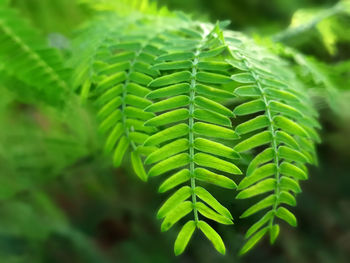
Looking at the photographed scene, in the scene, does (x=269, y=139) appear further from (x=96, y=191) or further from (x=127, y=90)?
(x=96, y=191)

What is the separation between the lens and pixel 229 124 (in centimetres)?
59

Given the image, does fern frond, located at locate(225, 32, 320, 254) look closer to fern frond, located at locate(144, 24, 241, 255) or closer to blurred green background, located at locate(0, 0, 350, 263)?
fern frond, located at locate(144, 24, 241, 255)

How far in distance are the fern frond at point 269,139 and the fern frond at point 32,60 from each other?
1.27 ft

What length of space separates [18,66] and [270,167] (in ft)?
1.93

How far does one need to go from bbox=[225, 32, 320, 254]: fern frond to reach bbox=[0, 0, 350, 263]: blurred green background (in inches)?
17.0

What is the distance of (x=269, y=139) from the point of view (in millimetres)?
610

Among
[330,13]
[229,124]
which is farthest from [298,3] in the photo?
[229,124]

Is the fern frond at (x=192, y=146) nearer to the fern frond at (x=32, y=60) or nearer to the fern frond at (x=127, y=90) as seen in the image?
the fern frond at (x=127, y=90)

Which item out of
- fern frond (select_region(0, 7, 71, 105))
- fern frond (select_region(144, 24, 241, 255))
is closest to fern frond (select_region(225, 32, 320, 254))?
fern frond (select_region(144, 24, 241, 255))

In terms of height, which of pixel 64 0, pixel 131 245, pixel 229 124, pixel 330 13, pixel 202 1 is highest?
pixel 202 1

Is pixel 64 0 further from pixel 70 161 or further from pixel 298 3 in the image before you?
pixel 298 3

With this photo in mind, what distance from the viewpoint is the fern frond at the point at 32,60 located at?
2.91ft

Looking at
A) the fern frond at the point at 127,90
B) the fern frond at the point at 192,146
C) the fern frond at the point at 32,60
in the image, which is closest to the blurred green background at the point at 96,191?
the fern frond at the point at 32,60

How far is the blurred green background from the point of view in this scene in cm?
127
